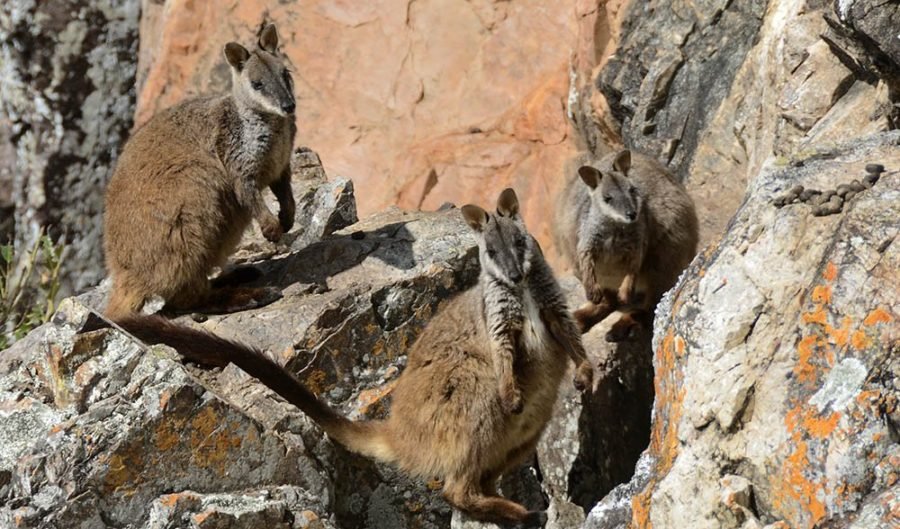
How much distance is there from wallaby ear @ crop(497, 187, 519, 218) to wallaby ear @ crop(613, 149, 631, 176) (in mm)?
1660

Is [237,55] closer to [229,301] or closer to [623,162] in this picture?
[229,301]

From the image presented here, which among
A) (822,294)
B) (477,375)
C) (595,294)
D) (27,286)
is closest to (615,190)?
(595,294)

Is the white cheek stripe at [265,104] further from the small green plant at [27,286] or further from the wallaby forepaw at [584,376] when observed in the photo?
the small green plant at [27,286]

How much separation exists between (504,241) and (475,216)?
1.01ft

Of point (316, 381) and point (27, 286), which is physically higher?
point (316, 381)

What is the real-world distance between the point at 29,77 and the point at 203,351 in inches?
275

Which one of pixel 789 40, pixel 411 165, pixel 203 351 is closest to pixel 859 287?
pixel 203 351

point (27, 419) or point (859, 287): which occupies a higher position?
point (859, 287)

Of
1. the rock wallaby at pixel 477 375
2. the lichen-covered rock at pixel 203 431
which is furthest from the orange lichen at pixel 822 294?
the lichen-covered rock at pixel 203 431

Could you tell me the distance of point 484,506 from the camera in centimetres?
654

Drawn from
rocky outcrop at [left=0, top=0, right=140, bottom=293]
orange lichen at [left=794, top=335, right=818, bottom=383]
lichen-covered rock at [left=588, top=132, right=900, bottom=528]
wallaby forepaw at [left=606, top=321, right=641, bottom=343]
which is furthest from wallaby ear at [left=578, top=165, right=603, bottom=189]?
rocky outcrop at [left=0, top=0, right=140, bottom=293]

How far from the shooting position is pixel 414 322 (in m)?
7.58

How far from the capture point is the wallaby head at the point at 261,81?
8.30 metres

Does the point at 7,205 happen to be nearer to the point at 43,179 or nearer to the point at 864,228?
the point at 43,179
